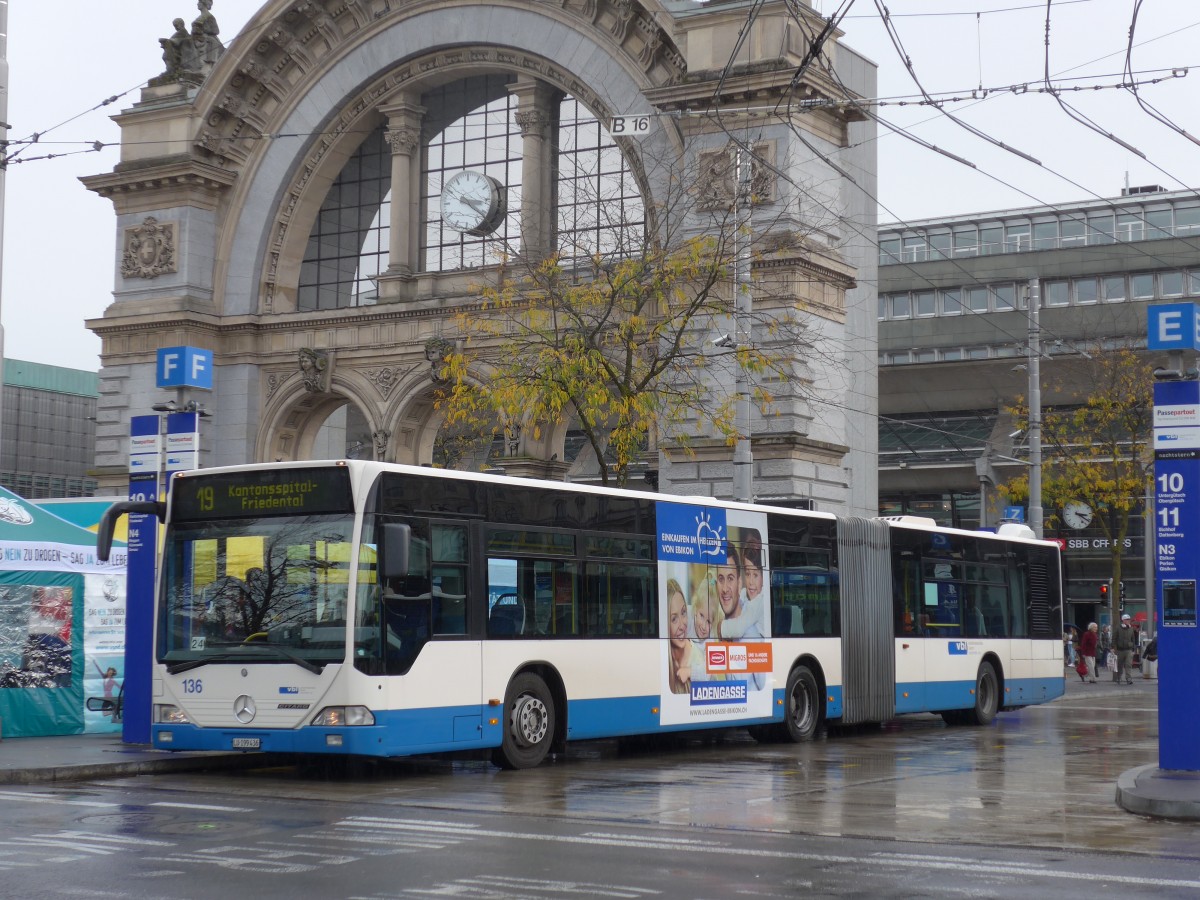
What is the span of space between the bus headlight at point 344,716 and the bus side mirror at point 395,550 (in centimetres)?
123

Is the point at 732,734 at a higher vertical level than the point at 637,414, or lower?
lower

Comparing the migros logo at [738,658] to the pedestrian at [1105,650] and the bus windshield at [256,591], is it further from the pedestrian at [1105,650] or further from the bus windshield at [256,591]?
the pedestrian at [1105,650]

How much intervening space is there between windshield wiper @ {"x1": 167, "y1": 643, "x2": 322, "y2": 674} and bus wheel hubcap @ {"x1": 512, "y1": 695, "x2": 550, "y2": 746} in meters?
2.43

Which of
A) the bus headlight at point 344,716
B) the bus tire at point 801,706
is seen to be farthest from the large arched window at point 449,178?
the bus headlight at point 344,716

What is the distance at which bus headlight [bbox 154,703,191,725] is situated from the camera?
53.8 feet

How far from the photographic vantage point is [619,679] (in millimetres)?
18656

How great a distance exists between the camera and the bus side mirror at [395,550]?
15.2 meters

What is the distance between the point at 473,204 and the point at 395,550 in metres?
22.8

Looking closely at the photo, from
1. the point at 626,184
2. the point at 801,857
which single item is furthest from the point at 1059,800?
the point at 626,184

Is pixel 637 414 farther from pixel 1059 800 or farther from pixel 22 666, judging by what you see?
pixel 1059 800

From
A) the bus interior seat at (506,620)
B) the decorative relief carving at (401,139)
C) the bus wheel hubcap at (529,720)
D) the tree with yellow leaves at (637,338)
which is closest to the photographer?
the bus interior seat at (506,620)

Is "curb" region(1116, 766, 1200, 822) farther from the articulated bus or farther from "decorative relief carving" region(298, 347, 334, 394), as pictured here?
"decorative relief carving" region(298, 347, 334, 394)

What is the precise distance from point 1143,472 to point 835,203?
1648 centimetres

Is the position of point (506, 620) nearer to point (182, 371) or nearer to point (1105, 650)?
point (182, 371)
